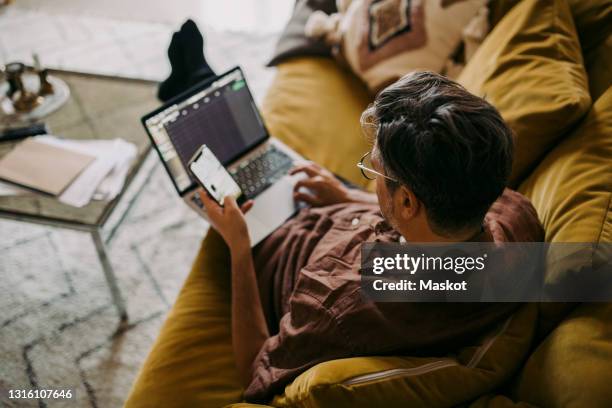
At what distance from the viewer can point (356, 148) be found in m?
1.73

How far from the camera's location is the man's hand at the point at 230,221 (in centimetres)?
130

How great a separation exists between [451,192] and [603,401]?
0.38 meters

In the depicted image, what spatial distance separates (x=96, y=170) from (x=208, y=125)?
0.40 metres

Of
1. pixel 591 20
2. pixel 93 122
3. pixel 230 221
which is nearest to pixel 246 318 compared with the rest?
pixel 230 221

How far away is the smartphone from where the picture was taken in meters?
1.37

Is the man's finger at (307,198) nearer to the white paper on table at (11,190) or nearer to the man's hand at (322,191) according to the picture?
the man's hand at (322,191)

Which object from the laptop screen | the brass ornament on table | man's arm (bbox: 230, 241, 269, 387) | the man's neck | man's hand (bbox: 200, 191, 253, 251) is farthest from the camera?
the brass ornament on table

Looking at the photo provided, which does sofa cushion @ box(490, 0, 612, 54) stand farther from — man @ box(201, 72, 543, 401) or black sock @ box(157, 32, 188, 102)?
black sock @ box(157, 32, 188, 102)

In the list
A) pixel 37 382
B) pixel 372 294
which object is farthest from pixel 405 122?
pixel 37 382

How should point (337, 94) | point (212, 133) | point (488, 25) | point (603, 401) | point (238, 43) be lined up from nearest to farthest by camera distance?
point (603, 401)
point (212, 133)
point (488, 25)
point (337, 94)
point (238, 43)

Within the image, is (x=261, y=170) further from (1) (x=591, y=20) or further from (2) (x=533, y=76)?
(1) (x=591, y=20)

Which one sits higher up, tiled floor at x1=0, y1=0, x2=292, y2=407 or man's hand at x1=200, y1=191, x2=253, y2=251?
man's hand at x1=200, y1=191, x2=253, y2=251

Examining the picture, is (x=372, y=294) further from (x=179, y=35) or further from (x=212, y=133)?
(x=179, y=35)

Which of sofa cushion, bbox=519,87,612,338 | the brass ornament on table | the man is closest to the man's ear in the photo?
the man
